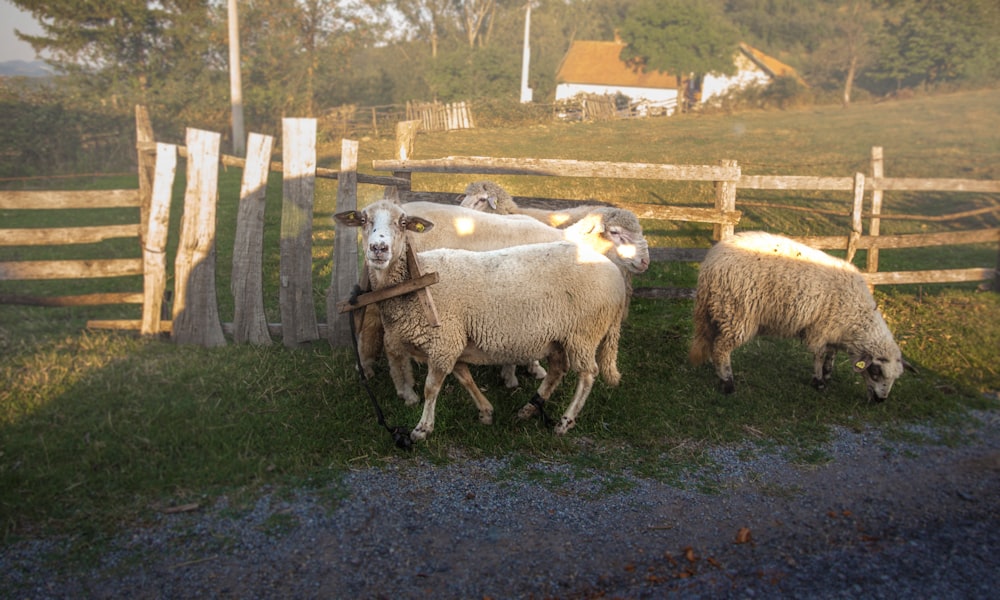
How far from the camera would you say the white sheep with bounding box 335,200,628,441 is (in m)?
5.66

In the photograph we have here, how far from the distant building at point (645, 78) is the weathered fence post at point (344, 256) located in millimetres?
50699

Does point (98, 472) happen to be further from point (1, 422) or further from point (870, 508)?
point (870, 508)

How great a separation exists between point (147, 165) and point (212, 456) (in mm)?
3540

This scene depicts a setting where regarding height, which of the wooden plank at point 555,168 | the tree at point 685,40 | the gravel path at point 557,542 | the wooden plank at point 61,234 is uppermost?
the tree at point 685,40

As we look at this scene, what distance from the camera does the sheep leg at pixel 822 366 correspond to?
23.9ft

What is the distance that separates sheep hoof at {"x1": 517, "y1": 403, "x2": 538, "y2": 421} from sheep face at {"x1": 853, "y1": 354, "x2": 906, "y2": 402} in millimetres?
3464

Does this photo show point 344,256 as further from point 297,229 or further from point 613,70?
point 613,70

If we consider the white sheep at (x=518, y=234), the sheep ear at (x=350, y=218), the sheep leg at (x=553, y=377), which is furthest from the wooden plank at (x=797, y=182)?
the sheep ear at (x=350, y=218)

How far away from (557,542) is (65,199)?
5.81 meters

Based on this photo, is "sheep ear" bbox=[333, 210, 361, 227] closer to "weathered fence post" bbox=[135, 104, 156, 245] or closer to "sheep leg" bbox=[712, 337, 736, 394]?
"weathered fence post" bbox=[135, 104, 156, 245]

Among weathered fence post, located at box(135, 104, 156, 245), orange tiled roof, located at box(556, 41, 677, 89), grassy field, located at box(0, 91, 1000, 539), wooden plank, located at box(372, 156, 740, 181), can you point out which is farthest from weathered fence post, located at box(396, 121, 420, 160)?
orange tiled roof, located at box(556, 41, 677, 89)

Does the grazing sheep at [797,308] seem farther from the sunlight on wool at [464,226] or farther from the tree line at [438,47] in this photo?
the tree line at [438,47]

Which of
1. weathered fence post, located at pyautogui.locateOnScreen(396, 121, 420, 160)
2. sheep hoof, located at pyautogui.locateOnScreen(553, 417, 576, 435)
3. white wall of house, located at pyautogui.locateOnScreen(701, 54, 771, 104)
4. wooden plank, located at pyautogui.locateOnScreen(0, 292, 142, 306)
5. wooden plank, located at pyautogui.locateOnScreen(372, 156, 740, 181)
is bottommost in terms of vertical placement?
sheep hoof, located at pyautogui.locateOnScreen(553, 417, 576, 435)

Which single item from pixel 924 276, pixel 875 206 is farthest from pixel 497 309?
pixel 924 276
